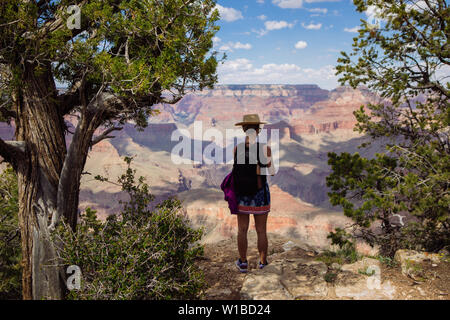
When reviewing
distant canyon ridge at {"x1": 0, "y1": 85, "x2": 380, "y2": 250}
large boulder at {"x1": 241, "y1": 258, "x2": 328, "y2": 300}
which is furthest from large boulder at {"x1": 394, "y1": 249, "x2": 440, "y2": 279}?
distant canyon ridge at {"x1": 0, "y1": 85, "x2": 380, "y2": 250}

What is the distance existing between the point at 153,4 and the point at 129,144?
496ft

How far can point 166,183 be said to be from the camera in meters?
104

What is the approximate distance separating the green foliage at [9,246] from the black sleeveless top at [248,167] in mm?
6069

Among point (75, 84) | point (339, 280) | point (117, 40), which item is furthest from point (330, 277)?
point (75, 84)

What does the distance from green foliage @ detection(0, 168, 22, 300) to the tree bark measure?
10.5ft

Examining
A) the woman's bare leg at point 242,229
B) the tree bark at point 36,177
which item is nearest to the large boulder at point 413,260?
the woman's bare leg at point 242,229

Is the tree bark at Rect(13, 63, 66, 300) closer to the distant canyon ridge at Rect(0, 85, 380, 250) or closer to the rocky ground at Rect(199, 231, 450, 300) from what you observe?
the rocky ground at Rect(199, 231, 450, 300)

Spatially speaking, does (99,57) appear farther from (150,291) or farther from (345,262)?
(345,262)

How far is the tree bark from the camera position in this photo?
4.55 meters

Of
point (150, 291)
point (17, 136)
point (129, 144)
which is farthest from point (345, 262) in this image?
point (129, 144)

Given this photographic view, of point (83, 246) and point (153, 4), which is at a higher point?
point (153, 4)

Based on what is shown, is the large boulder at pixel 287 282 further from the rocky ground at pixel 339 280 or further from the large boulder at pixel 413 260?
the large boulder at pixel 413 260

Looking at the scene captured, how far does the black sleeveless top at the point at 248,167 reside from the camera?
427cm

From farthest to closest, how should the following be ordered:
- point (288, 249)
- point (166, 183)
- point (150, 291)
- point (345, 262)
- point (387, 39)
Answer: point (166, 183) < point (288, 249) < point (387, 39) < point (345, 262) < point (150, 291)
